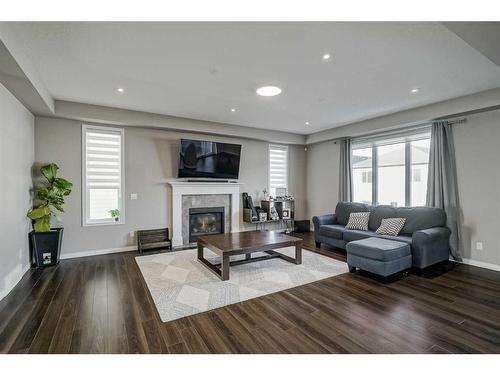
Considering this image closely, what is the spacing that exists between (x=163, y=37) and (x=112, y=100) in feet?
7.78

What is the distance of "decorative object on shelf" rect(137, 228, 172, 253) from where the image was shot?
16.1 feet

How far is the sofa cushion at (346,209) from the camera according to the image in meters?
5.17

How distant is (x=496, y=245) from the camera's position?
3.82 metres

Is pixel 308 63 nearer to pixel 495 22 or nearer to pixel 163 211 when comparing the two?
pixel 495 22

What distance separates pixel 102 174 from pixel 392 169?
598 centimetres

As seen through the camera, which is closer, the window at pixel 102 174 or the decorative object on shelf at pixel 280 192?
the window at pixel 102 174

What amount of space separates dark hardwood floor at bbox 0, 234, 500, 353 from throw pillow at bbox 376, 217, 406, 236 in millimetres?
930

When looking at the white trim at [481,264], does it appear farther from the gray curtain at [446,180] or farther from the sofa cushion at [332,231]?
the sofa cushion at [332,231]

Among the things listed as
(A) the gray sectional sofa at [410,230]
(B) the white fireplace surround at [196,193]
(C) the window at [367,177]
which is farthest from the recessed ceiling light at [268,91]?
(C) the window at [367,177]

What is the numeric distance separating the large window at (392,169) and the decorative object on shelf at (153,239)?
15.1 ft

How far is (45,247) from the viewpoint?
395 cm

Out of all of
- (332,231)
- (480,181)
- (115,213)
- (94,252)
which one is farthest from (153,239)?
(480,181)

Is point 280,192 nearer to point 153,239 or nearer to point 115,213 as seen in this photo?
point 153,239

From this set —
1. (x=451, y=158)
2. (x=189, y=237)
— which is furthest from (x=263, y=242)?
(x=451, y=158)
